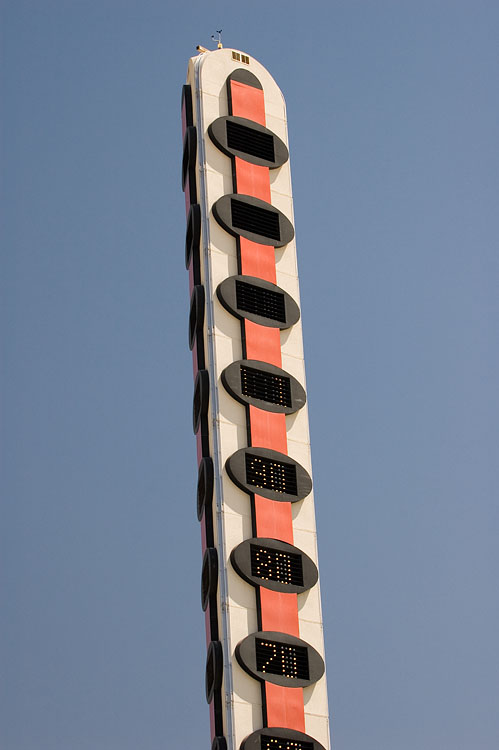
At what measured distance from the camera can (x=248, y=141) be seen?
2721 inches

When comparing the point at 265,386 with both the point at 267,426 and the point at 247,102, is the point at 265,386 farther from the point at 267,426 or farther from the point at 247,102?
the point at 247,102

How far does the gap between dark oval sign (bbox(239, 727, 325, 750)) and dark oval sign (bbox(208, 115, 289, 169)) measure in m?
27.6

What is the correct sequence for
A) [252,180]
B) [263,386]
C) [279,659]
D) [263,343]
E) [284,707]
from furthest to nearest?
[252,180]
[263,343]
[263,386]
[279,659]
[284,707]

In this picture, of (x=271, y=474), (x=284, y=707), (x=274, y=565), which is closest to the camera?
(x=284, y=707)

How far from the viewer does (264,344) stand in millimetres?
64625

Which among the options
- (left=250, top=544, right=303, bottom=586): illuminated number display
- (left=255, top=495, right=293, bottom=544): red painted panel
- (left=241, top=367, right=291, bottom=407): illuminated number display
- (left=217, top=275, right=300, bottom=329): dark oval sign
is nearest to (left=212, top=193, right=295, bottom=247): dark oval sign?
(left=217, top=275, right=300, bottom=329): dark oval sign

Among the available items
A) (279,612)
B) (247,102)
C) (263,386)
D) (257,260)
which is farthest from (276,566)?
(247,102)

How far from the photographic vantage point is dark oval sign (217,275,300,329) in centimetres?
6431

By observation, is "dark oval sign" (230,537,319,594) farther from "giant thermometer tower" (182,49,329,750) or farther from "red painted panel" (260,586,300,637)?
"red painted panel" (260,586,300,637)

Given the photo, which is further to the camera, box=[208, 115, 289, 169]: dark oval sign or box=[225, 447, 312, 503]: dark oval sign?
box=[208, 115, 289, 169]: dark oval sign

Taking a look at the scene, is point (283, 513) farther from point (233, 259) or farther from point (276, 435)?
point (233, 259)

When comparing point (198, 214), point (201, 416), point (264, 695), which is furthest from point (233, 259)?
point (264, 695)

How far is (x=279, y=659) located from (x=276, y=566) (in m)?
4.05

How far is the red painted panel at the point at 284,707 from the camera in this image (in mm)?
57094
